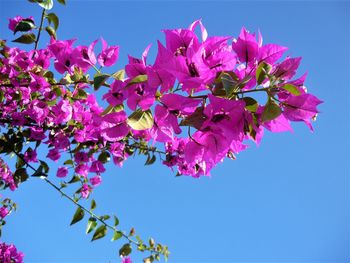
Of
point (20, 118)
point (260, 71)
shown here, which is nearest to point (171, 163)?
point (20, 118)

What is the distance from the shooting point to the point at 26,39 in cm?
167

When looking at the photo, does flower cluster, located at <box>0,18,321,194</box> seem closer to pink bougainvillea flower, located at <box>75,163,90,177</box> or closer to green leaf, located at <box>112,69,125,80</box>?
green leaf, located at <box>112,69,125,80</box>

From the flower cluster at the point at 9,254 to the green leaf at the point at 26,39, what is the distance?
3028 millimetres

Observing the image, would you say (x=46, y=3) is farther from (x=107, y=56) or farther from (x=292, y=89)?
(x=292, y=89)

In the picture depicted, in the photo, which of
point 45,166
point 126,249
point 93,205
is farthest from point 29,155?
point 126,249

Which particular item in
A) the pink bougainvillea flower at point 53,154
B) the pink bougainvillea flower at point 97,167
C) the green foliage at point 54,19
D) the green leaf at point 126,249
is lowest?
the green leaf at point 126,249

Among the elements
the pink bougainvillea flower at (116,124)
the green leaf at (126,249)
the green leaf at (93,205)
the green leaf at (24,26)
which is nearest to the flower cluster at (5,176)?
the green leaf at (93,205)

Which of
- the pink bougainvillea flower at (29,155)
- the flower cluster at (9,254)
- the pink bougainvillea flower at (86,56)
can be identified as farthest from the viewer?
the flower cluster at (9,254)

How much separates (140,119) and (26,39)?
117cm

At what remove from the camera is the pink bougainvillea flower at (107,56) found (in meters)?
1.19

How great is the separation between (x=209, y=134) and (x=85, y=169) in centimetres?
162

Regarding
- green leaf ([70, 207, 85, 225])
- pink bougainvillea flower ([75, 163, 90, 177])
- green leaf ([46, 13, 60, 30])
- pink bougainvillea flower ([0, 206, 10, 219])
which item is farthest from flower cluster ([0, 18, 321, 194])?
pink bougainvillea flower ([0, 206, 10, 219])

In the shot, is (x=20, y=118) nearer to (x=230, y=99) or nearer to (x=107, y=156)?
Result: (x=107, y=156)

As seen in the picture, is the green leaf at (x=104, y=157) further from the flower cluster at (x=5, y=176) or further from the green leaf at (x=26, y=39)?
the flower cluster at (x=5, y=176)
